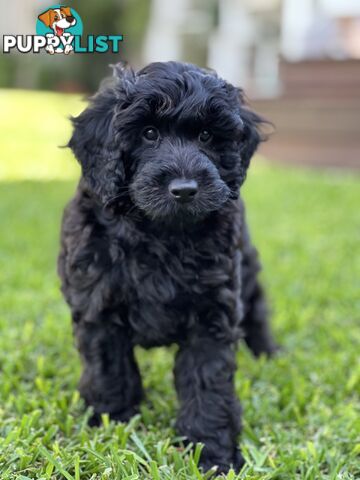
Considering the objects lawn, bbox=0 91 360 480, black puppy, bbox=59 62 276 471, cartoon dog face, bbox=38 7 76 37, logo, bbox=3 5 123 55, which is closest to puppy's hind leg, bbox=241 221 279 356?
lawn, bbox=0 91 360 480

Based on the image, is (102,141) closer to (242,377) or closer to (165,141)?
(165,141)

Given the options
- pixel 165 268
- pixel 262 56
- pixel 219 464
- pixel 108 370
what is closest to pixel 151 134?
pixel 165 268

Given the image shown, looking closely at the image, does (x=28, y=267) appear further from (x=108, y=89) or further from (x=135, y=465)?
(x=135, y=465)

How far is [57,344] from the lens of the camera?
4207mm

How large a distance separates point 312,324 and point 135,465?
2.49 m

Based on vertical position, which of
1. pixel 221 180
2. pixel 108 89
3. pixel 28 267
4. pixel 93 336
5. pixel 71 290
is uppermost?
pixel 108 89

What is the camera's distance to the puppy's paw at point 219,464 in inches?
113

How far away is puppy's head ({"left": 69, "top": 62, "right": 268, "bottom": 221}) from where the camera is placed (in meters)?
2.68

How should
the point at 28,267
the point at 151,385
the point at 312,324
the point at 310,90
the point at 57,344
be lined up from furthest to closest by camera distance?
the point at 310,90
the point at 28,267
the point at 312,324
the point at 57,344
the point at 151,385

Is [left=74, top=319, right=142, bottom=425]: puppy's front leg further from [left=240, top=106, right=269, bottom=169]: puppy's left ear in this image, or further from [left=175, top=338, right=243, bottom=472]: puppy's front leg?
[left=240, top=106, right=269, bottom=169]: puppy's left ear

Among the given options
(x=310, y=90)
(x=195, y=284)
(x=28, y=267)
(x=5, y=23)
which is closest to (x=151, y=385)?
(x=195, y=284)

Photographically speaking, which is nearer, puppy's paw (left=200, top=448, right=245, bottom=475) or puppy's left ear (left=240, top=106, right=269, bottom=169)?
puppy's paw (left=200, top=448, right=245, bottom=475)

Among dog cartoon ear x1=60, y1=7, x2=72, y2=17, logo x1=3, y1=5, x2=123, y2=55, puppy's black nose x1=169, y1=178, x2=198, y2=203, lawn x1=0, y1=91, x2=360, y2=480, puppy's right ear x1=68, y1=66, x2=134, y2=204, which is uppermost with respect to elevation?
dog cartoon ear x1=60, y1=7, x2=72, y2=17

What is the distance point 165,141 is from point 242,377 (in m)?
1.67
